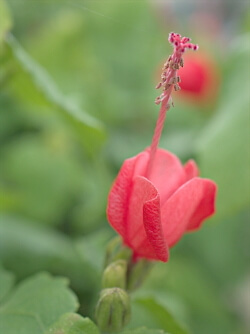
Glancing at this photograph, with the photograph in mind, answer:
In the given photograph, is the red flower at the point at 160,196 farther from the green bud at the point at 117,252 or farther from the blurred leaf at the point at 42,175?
the blurred leaf at the point at 42,175

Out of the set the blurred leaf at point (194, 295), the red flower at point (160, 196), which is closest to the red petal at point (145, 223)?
the red flower at point (160, 196)

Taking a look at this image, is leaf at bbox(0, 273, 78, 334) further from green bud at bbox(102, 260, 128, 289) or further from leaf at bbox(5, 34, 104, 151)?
leaf at bbox(5, 34, 104, 151)

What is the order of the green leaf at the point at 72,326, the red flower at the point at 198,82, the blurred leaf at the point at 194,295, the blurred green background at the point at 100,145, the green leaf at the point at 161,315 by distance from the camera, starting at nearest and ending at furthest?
the green leaf at the point at 72,326
the green leaf at the point at 161,315
the blurred green background at the point at 100,145
the blurred leaf at the point at 194,295
the red flower at the point at 198,82

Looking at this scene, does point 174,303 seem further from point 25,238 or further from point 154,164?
point 154,164

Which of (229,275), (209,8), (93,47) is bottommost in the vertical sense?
(229,275)

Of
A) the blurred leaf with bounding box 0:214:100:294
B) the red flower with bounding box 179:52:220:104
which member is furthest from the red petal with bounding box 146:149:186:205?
the red flower with bounding box 179:52:220:104

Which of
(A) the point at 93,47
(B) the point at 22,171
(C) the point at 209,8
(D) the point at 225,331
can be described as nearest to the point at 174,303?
(D) the point at 225,331

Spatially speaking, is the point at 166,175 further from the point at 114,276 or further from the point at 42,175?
the point at 42,175
